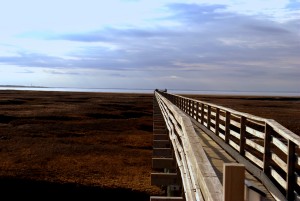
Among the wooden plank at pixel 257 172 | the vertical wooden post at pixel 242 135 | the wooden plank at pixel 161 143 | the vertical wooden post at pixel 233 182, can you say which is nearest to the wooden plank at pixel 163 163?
the wooden plank at pixel 257 172

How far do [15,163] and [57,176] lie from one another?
2745mm

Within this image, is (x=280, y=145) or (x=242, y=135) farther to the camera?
(x=242, y=135)

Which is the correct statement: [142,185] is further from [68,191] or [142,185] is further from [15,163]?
[15,163]

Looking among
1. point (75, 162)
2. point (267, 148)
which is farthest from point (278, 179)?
point (75, 162)

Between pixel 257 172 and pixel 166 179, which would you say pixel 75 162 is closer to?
pixel 166 179

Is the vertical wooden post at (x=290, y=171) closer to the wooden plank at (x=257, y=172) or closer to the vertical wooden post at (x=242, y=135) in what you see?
the wooden plank at (x=257, y=172)

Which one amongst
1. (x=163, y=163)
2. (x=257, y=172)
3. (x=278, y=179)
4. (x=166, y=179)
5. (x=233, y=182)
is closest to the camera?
(x=233, y=182)

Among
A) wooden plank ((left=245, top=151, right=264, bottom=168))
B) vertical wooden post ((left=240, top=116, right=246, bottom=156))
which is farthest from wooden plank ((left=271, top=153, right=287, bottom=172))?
vertical wooden post ((left=240, top=116, right=246, bottom=156))

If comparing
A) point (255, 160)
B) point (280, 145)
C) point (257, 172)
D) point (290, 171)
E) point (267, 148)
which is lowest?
point (257, 172)

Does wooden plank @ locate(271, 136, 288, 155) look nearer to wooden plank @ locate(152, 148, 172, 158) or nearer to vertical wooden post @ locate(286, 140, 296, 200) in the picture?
vertical wooden post @ locate(286, 140, 296, 200)

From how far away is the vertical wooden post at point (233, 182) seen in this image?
2.60 m

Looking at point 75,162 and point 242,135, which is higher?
point 242,135

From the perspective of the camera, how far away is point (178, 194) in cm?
A: 1120

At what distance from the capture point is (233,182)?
268 centimetres
